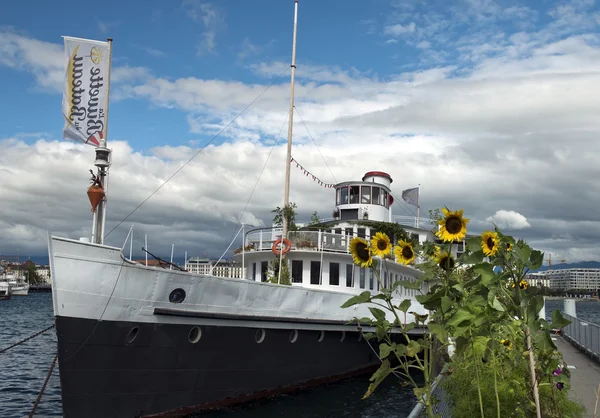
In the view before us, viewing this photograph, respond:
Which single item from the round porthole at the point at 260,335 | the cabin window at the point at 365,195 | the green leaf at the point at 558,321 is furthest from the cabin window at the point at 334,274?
the green leaf at the point at 558,321

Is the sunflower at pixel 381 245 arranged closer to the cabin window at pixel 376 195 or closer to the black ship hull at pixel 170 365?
the black ship hull at pixel 170 365

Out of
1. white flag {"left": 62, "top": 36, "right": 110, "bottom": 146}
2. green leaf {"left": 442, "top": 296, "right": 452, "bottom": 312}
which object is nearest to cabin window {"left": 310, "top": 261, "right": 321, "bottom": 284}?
white flag {"left": 62, "top": 36, "right": 110, "bottom": 146}

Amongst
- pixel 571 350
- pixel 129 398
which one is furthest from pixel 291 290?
pixel 571 350

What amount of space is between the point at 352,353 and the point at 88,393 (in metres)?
8.68

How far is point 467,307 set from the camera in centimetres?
367

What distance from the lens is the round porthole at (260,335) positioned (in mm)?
13375

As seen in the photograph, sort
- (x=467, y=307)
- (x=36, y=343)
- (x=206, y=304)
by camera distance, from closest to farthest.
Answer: (x=467, y=307), (x=206, y=304), (x=36, y=343)

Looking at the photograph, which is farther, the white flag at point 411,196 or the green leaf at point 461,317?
the white flag at point 411,196

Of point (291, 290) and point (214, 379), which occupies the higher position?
point (291, 290)

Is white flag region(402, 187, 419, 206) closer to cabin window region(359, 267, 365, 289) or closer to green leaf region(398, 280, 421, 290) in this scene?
cabin window region(359, 267, 365, 289)

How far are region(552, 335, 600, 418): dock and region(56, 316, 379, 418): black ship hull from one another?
6696mm

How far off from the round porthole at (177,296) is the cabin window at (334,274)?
721 centimetres

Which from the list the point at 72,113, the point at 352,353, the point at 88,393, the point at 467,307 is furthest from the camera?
the point at 352,353

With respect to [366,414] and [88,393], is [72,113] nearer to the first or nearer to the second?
[88,393]
